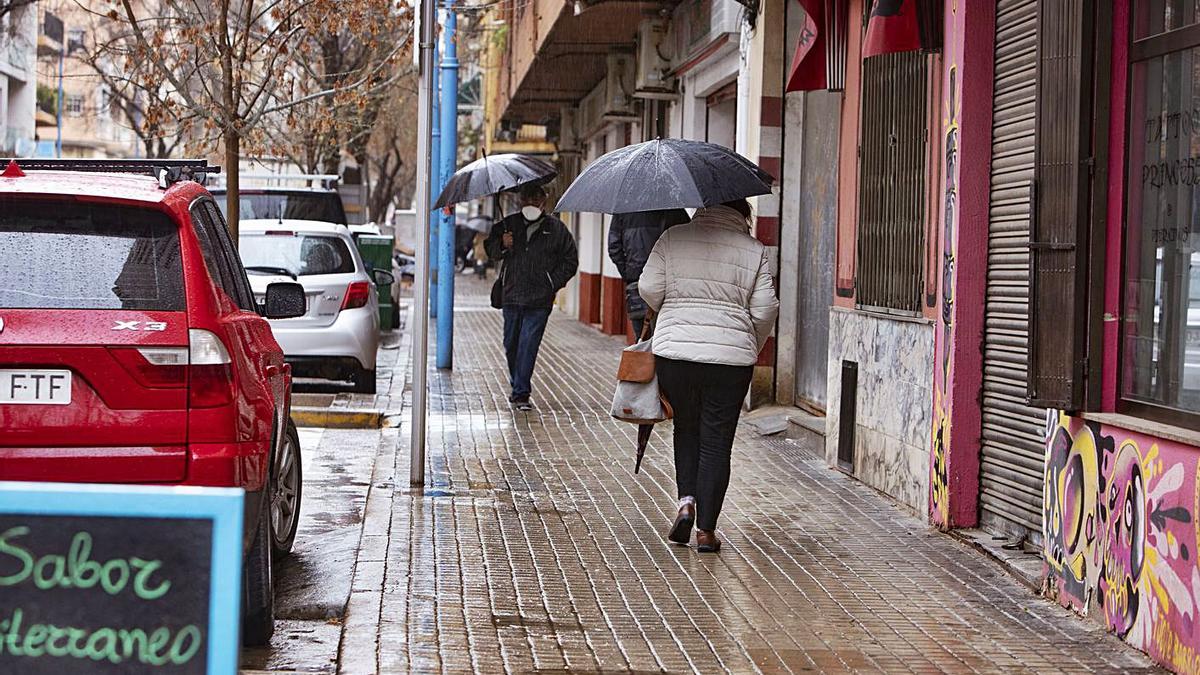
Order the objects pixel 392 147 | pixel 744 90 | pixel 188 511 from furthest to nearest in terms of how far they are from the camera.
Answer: pixel 392 147 < pixel 744 90 < pixel 188 511

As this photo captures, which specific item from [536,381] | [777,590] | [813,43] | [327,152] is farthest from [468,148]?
[777,590]

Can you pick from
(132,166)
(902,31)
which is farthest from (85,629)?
(902,31)

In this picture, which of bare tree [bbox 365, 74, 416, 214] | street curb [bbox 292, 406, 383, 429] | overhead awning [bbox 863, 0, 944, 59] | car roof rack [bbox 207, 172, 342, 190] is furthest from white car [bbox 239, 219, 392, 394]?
bare tree [bbox 365, 74, 416, 214]

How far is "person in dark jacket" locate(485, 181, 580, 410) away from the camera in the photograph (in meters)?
15.0

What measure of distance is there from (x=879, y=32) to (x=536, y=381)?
29.1 feet

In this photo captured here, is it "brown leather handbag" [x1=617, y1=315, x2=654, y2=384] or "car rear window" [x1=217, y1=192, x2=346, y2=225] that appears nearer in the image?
"brown leather handbag" [x1=617, y1=315, x2=654, y2=384]

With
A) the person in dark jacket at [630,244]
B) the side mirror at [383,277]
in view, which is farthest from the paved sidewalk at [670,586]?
the side mirror at [383,277]

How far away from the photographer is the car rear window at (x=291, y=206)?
1809cm

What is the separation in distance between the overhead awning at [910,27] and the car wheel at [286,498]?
4029mm

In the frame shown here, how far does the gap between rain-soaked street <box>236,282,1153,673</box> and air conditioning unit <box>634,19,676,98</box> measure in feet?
30.5

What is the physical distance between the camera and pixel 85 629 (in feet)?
12.5

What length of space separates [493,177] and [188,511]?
36.7ft

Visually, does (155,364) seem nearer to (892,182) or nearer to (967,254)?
(967,254)

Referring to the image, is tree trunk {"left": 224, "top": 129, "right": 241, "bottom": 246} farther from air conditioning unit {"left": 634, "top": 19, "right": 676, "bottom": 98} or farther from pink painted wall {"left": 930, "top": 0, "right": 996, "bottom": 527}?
air conditioning unit {"left": 634, "top": 19, "right": 676, "bottom": 98}
